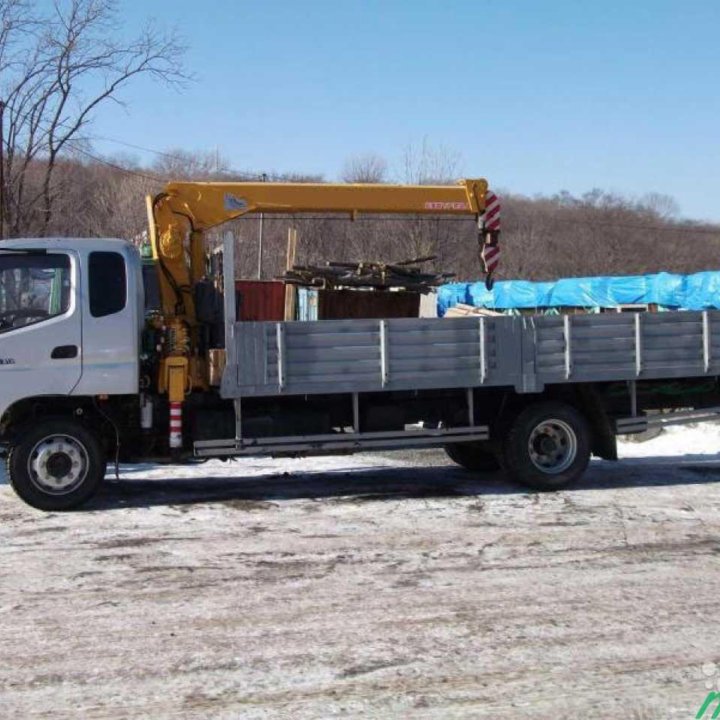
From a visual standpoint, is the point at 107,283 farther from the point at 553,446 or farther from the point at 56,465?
the point at 553,446

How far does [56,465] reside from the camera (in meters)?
8.89

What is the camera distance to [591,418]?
10445mm

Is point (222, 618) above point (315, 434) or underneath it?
underneath

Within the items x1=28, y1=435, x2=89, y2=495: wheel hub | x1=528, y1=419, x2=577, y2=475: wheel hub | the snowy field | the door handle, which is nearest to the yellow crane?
the door handle

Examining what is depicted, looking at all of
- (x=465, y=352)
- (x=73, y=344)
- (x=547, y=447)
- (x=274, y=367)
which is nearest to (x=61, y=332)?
(x=73, y=344)

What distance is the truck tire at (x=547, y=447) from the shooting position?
995 centimetres

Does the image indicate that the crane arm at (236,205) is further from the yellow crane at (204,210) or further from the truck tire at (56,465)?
the truck tire at (56,465)

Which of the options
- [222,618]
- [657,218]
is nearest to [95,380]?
[222,618]

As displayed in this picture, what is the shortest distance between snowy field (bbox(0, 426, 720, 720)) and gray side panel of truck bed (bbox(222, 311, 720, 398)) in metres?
1.17

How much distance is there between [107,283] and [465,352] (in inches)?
139

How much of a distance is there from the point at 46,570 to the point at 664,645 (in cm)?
429

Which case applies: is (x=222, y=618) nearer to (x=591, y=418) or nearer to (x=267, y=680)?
(x=267, y=680)

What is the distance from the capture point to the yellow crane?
9.41 m

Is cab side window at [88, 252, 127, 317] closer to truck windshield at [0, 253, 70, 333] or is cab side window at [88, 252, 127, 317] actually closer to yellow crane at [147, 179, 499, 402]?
truck windshield at [0, 253, 70, 333]
